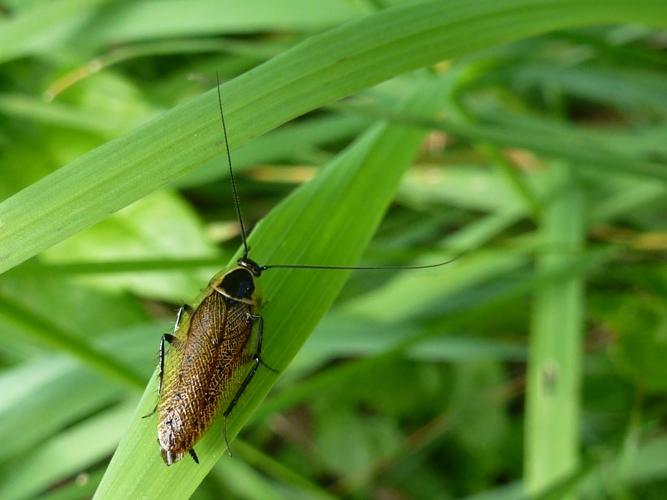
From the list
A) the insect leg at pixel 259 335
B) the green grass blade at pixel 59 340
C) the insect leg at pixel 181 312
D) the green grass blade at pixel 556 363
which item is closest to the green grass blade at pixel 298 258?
the insect leg at pixel 259 335

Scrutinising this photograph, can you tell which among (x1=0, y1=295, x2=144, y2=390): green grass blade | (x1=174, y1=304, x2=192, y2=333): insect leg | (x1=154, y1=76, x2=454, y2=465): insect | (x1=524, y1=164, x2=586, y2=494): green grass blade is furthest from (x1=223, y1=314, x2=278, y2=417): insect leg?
(x1=524, y1=164, x2=586, y2=494): green grass blade

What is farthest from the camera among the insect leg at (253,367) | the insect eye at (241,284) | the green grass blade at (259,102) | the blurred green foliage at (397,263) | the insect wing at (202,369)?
the blurred green foliage at (397,263)

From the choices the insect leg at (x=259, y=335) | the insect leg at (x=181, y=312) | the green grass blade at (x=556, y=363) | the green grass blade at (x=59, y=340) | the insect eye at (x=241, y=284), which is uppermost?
the green grass blade at (x=556, y=363)

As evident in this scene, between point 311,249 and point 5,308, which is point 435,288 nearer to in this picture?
point 311,249

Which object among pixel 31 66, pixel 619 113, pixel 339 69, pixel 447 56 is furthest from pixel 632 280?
pixel 31 66

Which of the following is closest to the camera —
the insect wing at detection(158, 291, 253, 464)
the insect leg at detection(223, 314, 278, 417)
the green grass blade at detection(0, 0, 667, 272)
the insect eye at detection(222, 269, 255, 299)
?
the green grass blade at detection(0, 0, 667, 272)

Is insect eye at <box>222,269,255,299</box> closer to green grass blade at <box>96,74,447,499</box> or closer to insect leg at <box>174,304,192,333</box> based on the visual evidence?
green grass blade at <box>96,74,447,499</box>

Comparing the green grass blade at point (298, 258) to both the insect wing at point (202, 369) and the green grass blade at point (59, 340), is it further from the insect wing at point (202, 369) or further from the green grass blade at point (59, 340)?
the green grass blade at point (59, 340)
